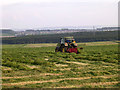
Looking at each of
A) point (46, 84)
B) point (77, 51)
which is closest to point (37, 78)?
point (46, 84)

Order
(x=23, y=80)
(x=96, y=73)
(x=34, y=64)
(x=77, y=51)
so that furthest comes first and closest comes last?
1. (x=77, y=51)
2. (x=34, y=64)
3. (x=96, y=73)
4. (x=23, y=80)

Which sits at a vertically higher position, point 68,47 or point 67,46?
point 67,46

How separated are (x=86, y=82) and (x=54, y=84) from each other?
1622 mm

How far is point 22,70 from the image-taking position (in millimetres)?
16344

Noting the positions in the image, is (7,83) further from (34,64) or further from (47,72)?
(34,64)

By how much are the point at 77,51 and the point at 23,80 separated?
1882 centimetres

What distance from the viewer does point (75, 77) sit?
44.5 ft

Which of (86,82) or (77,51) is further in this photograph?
(77,51)

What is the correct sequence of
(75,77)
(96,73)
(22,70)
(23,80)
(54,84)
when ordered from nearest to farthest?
(54,84), (23,80), (75,77), (96,73), (22,70)

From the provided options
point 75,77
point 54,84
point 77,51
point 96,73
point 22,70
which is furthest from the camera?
point 77,51

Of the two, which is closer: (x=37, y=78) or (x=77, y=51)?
(x=37, y=78)

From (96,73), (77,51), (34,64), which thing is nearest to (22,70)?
(34,64)

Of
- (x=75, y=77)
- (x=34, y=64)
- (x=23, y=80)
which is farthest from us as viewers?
(x=34, y=64)

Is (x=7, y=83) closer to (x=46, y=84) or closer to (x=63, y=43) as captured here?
(x=46, y=84)
